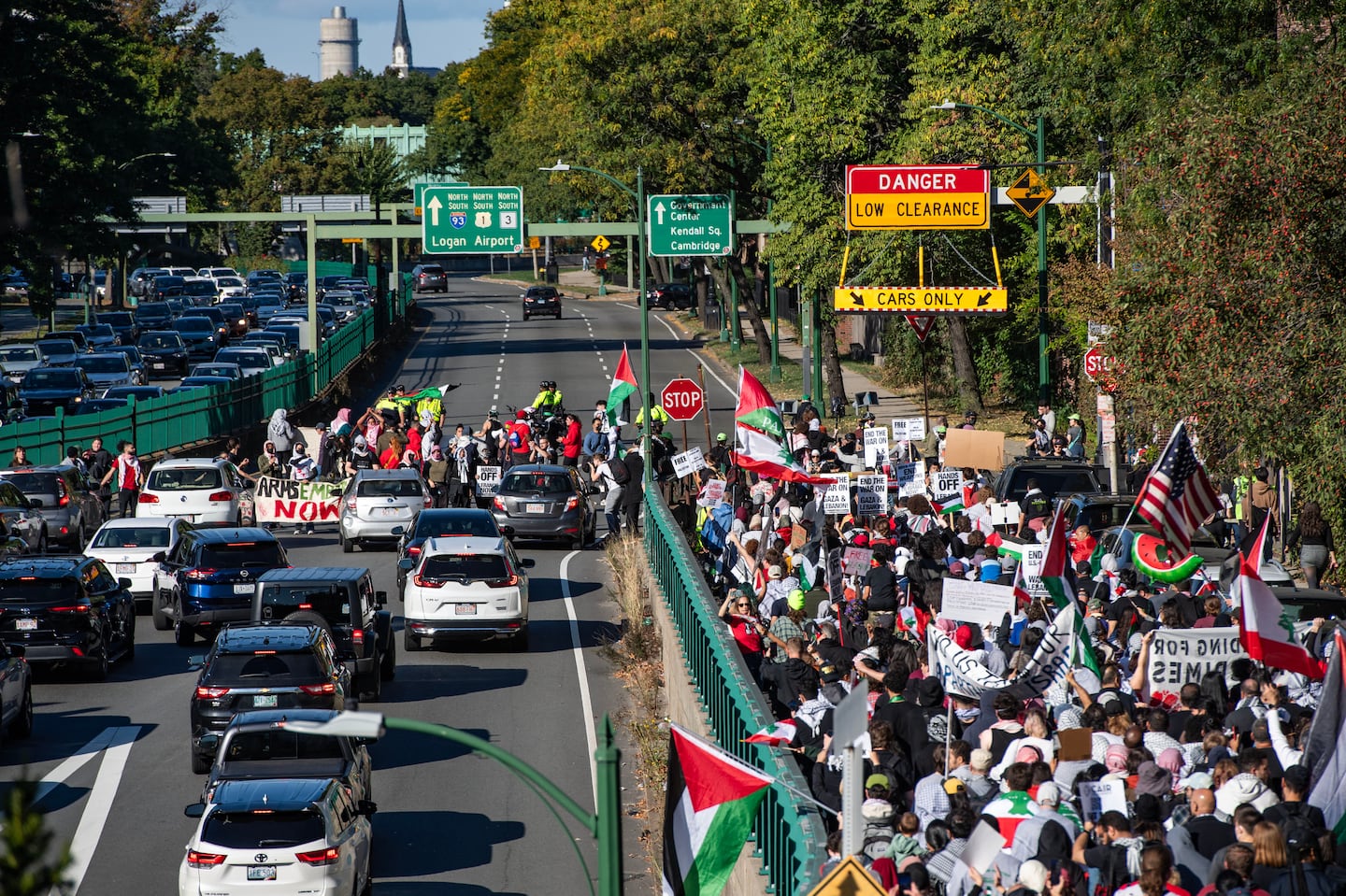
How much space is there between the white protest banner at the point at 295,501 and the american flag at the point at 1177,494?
20.6 meters

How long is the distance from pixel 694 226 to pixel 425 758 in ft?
106

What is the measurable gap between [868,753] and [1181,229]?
857 cm

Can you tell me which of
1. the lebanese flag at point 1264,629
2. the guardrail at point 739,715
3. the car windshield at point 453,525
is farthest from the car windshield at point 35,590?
the lebanese flag at point 1264,629

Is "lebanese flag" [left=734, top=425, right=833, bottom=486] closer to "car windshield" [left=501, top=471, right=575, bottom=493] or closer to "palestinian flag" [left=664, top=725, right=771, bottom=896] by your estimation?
"car windshield" [left=501, top=471, right=575, bottom=493]

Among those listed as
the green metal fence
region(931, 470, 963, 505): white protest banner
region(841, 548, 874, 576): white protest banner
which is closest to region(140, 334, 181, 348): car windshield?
the green metal fence

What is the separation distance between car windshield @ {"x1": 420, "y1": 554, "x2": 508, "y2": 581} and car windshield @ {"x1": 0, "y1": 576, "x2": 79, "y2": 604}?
4.41 m

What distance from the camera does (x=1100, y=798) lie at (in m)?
10.4

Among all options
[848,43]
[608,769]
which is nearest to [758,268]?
[848,43]

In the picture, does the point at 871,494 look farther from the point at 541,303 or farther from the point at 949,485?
the point at 541,303

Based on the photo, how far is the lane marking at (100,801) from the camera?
14602mm

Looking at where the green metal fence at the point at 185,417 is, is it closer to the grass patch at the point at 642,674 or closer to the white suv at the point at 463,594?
the grass patch at the point at 642,674

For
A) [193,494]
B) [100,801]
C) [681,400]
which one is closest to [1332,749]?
[100,801]

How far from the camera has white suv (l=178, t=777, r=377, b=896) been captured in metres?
12.3

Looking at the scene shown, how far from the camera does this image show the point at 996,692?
1241 cm
